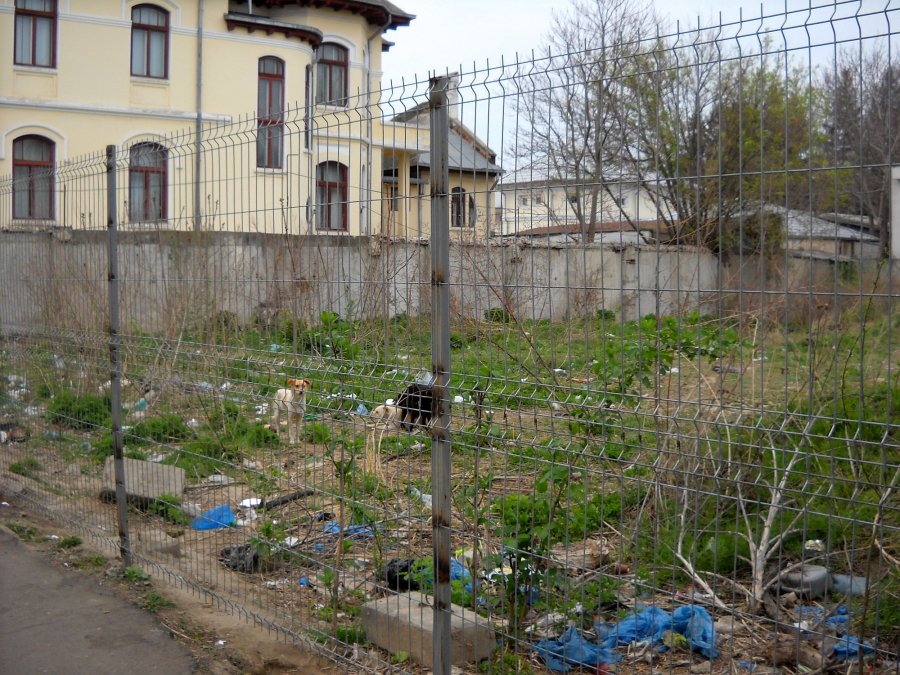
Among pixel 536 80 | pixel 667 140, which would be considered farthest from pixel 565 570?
pixel 536 80

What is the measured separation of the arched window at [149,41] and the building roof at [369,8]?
3.04m

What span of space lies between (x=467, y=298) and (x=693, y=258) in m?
0.98

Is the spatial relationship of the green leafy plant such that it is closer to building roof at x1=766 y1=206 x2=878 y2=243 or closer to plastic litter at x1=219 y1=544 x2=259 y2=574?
plastic litter at x1=219 y1=544 x2=259 y2=574

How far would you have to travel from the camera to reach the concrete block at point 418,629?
354 cm

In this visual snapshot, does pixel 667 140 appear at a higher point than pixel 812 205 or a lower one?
higher

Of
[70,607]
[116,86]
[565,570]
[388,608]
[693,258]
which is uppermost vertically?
[116,86]

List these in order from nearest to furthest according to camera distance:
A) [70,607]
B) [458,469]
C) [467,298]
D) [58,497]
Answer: [467,298], [458,469], [70,607], [58,497]

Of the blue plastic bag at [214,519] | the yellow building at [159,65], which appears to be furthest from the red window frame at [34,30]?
the blue plastic bag at [214,519]

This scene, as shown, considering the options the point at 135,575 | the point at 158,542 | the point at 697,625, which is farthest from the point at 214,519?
the point at 697,625

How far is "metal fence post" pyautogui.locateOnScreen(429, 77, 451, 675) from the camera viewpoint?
126 inches

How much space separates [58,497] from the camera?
6.59 m

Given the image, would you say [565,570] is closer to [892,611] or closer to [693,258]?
[693,258]

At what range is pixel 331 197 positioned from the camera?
3832 mm

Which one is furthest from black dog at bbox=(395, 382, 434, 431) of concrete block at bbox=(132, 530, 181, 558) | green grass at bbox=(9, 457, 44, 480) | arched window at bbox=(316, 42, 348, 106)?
arched window at bbox=(316, 42, 348, 106)
